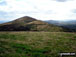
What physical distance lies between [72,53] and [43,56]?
2763mm

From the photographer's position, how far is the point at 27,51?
464 inches

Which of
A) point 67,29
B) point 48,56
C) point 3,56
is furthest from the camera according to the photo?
point 67,29

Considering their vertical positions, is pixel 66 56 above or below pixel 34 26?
below

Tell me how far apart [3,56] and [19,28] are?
2001 centimetres

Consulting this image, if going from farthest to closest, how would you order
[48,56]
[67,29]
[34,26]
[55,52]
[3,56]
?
[34,26] < [67,29] < [55,52] < [48,56] < [3,56]

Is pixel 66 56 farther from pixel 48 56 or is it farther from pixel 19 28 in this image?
pixel 19 28

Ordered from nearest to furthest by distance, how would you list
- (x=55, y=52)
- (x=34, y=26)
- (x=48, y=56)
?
(x=48, y=56) → (x=55, y=52) → (x=34, y=26)

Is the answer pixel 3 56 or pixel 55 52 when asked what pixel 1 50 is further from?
pixel 55 52

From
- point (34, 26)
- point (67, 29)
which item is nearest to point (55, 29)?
point (67, 29)

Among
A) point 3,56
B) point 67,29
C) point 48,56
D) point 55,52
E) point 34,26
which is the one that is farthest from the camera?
point 34,26

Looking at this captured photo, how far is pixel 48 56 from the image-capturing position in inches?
428

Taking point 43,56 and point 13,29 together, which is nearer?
point 43,56

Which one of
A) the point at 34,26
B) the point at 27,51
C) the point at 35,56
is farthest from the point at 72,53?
the point at 34,26

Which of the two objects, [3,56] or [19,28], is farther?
[19,28]
